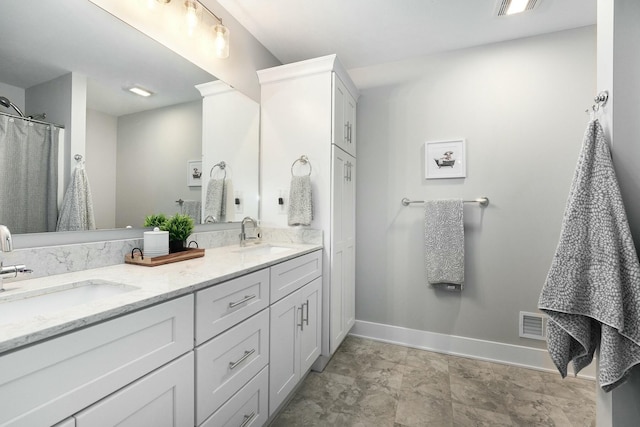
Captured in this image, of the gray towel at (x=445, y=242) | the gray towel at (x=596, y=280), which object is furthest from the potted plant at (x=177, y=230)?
the gray towel at (x=445, y=242)

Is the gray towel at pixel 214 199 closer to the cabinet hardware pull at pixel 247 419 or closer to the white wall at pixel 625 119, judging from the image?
the cabinet hardware pull at pixel 247 419

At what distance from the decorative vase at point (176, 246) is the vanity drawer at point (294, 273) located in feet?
1.72

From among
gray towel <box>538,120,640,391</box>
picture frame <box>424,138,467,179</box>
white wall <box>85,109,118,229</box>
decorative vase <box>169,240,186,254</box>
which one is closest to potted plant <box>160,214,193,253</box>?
decorative vase <box>169,240,186,254</box>

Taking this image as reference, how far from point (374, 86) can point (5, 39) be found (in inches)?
90.8

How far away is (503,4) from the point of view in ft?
5.83

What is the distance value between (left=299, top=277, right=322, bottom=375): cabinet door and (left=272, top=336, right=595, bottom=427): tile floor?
0.21 m

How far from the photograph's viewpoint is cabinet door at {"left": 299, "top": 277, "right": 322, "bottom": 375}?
1.71 m

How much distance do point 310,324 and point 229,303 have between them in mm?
838

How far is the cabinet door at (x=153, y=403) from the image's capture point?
696 mm

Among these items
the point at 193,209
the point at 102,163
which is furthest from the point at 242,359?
the point at 102,163

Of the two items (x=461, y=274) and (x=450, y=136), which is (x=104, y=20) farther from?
(x=461, y=274)

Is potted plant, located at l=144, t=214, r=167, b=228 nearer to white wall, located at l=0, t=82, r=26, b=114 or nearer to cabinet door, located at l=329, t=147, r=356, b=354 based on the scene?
white wall, located at l=0, t=82, r=26, b=114

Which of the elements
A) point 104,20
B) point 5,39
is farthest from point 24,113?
point 104,20

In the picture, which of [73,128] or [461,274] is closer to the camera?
[73,128]
